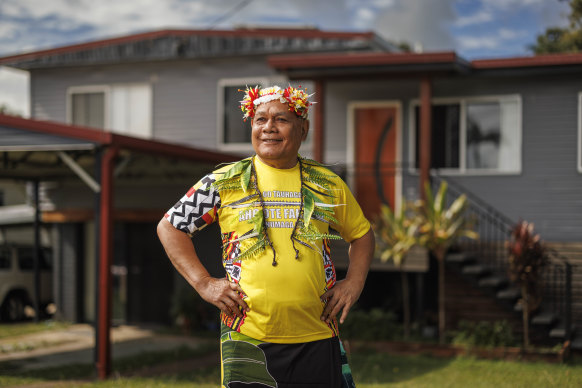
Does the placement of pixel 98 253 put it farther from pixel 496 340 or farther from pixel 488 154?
pixel 488 154

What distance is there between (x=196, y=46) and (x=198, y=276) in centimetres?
1320

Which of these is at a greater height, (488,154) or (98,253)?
(488,154)

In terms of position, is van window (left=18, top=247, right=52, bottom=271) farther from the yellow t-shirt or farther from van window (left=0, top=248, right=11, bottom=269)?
the yellow t-shirt

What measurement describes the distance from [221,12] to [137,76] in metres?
3.44

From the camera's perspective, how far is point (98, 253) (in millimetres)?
9508

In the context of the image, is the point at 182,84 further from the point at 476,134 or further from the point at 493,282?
the point at 493,282

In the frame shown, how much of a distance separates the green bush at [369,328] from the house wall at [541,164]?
8.59 ft

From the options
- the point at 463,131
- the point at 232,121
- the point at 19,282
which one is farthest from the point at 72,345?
the point at 463,131

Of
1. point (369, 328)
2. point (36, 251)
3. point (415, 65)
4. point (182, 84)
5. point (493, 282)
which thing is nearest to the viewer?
point (493, 282)

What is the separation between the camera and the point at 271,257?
3242 millimetres

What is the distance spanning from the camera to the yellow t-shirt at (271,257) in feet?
10.6

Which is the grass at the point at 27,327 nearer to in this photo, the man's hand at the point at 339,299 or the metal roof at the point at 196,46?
the metal roof at the point at 196,46

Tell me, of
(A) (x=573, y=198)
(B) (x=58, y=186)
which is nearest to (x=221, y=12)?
(B) (x=58, y=186)

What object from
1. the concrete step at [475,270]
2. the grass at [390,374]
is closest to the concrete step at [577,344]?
the grass at [390,374]
